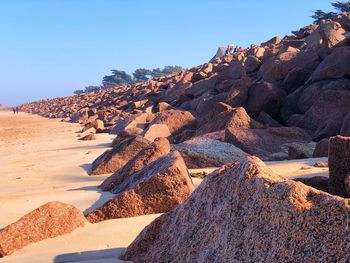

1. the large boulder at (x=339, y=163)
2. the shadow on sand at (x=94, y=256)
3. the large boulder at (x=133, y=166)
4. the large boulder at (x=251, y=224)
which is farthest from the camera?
the large boulder at (x=133, y=166)

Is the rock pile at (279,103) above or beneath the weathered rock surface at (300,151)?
above

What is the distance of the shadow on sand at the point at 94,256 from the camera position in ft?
9.79

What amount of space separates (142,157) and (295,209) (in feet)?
11.9

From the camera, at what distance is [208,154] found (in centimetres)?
667

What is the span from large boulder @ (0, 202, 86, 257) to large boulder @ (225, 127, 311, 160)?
147 inches

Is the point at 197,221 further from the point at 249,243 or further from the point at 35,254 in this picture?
the point at 35,254

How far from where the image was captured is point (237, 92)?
10.6 metres

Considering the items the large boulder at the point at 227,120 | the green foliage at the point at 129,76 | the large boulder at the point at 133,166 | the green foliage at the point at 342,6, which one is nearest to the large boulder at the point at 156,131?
the large boulder at the point at 227,120

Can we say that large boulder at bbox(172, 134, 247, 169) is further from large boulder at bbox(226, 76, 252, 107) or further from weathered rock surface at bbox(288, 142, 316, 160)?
large boulder at bbox(226, 76, 252, 107)

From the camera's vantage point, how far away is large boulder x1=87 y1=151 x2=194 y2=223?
402 centimetres

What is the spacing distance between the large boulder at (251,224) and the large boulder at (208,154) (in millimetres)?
3720

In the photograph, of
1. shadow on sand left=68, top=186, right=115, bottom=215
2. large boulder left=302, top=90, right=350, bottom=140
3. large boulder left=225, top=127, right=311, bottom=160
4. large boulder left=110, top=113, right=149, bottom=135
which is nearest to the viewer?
shadow on sand left=68, top=186, right=115, bottom=215

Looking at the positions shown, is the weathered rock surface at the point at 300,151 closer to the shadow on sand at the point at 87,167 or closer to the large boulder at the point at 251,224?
the shadow on sand at the point at 87,167

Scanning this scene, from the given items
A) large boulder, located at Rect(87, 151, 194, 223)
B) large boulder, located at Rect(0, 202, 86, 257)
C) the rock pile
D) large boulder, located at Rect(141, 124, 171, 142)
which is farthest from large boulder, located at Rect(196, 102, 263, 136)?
large boulder, located at Rect(0, 202, 86, 257)
